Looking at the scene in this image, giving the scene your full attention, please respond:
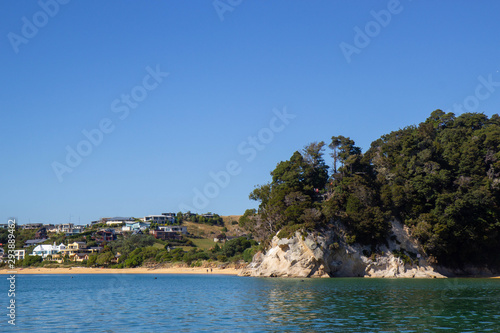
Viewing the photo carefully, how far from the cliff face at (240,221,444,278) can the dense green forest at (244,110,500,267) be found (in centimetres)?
142

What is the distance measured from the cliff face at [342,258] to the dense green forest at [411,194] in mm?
1422

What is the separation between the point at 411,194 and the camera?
6744cm

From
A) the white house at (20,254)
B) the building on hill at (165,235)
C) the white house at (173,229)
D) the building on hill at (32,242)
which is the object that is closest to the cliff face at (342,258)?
the building on hill at (165,235)

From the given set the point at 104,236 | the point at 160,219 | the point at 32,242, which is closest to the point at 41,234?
the point at 32,242

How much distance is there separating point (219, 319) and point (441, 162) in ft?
174

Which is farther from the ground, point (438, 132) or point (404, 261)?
point (438, 132)

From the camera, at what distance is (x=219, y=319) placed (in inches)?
1012

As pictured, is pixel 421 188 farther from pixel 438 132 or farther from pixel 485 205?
pixel 438 132

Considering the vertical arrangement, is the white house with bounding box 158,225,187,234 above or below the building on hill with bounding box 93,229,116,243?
above

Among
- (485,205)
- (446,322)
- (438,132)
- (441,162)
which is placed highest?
(438,132)

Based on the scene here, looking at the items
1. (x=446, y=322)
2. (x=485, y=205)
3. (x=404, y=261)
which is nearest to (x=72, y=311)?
(x=446, y=322)

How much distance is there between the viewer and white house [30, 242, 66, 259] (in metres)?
123

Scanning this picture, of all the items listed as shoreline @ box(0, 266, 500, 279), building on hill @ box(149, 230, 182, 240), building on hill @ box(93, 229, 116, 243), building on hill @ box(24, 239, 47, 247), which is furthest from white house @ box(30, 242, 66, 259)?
building on hill @ box(149, 230, 182, 240)

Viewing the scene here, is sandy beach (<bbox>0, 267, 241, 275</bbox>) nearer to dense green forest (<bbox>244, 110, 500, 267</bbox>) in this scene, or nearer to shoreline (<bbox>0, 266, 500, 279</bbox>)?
shoreline (<bbox>0, 266, 500, 279</bbox>)
